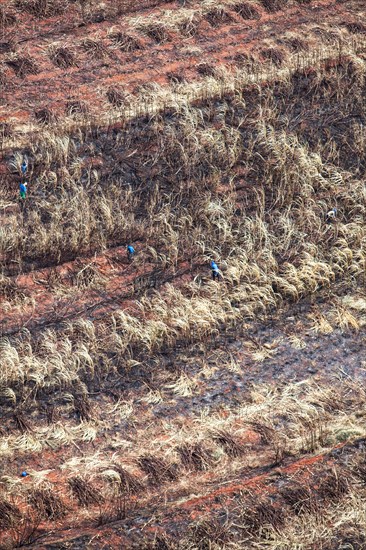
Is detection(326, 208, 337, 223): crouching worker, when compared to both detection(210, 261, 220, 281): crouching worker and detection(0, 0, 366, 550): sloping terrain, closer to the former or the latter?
detection(0, 0, 366, 550): sloping terrain

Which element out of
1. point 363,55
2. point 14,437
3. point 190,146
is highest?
point 363,55

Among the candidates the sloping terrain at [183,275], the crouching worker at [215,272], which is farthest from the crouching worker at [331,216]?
the crouching worker at [215,272]

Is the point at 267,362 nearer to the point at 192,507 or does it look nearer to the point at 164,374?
the point at 164,374

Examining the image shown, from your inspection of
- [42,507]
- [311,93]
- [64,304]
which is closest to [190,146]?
[311,93]

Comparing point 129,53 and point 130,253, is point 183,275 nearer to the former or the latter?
point 130,253

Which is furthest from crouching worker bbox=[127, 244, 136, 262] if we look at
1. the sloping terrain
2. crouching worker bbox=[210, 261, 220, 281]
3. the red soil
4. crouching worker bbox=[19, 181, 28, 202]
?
the red soil

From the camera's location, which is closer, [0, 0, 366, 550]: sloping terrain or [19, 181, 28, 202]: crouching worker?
[0, 0, 366, 550]: sloping terrain

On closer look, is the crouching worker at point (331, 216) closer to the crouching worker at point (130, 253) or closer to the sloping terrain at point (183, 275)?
the sloping terrain at point (183, 275)

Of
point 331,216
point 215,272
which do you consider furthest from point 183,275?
point 331,216
